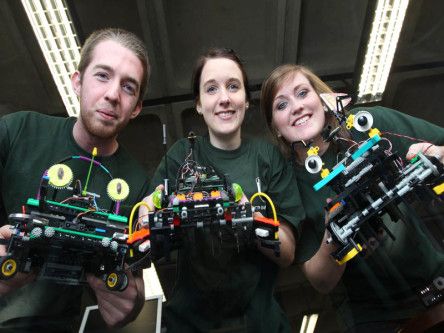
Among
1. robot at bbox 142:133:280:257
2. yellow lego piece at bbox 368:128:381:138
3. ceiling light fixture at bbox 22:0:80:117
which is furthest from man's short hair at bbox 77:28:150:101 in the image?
yellow lego piece at bbox 368:128:381:138

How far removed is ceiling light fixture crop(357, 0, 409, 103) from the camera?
2.40m

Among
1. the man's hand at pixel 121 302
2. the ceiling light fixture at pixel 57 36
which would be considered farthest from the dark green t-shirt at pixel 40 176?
the ceiling light fixture at pixel 57 36

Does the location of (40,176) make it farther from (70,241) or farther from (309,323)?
(309,323)

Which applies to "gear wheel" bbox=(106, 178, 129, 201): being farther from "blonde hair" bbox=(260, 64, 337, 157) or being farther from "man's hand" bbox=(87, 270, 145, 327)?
"blonde hair" bbox=(260, 64, 337, 157)

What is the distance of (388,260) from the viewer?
1614 millimetres

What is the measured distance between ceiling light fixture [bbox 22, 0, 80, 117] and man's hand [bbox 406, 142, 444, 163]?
201 centimetres

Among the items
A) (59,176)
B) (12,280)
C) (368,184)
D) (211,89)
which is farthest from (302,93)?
(12,280)

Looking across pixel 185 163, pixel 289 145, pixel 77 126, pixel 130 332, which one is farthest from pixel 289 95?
pixel 130 332

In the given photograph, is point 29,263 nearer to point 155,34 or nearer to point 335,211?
point 335,211

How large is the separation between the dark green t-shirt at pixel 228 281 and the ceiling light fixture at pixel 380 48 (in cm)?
136

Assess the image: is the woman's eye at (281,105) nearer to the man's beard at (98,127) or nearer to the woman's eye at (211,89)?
the woman's eye at (211,89)

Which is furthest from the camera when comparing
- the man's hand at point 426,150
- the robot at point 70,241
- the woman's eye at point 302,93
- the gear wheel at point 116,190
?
the woman's eye at point 302,93

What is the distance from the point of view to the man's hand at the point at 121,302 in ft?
4.74

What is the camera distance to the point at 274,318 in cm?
167
